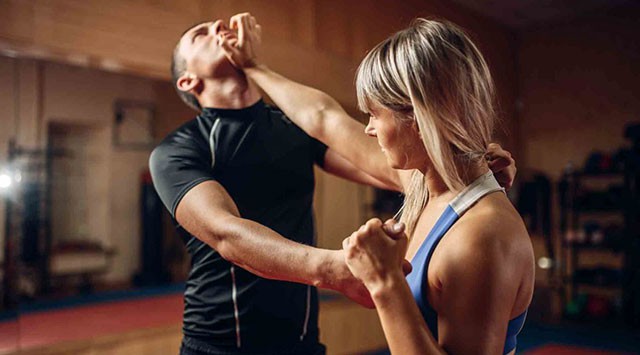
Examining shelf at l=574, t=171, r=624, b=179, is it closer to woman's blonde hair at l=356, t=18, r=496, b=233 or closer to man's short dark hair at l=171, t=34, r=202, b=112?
man's short dark hair at l=171, t=34, r=202, b=112

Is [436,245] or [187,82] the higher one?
[187,82]

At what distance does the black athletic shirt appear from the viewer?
5.58 ft

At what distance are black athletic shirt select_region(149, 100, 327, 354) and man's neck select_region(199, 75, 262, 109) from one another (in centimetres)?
3

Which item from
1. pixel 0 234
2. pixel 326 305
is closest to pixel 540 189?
pixel 326 305

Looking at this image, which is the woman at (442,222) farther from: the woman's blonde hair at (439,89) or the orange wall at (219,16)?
the orange wall at (219,16)

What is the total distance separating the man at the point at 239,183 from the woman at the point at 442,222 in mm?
540

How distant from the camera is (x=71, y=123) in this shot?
26.1 feet

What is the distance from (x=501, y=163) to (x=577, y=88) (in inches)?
243

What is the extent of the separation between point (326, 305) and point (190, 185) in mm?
3313

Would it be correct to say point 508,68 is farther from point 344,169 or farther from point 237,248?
point 237,248

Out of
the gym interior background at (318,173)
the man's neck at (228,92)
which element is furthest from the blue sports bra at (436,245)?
the gym interior background at (318,173)

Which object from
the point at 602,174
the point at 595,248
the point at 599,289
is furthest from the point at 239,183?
the point at 599,289

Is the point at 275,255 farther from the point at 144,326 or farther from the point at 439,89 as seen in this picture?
the point at 144,326

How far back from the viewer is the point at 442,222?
118 cm
